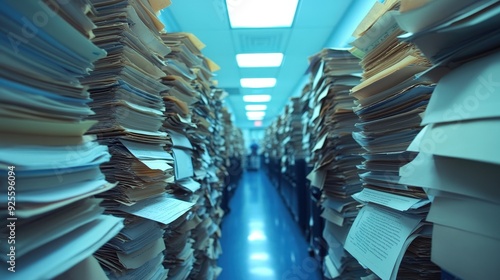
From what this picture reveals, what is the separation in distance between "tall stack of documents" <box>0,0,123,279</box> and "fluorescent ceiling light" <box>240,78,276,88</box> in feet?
14.5

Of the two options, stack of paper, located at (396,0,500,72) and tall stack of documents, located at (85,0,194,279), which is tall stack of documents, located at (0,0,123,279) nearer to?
tall stack of documents, located at (85,0,194,279)

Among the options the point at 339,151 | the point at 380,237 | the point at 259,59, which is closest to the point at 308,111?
the point at 339,151

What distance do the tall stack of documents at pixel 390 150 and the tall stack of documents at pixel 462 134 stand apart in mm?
123

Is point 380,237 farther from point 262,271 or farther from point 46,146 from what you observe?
point 262,271

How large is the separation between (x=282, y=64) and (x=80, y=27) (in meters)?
3.69

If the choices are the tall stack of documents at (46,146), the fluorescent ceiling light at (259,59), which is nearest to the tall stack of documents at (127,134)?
the tall stack of documents at (46,146)

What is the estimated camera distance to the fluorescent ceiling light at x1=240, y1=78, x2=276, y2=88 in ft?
15.7

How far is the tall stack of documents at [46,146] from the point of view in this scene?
343 mm

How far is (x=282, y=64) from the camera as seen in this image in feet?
12.8

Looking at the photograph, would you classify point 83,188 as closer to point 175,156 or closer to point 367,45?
point 175,156

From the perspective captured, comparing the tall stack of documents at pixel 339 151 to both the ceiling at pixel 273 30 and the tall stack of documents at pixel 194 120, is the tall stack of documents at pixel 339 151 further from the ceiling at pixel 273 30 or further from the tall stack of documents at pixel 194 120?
the ceiling at pixel 273 30

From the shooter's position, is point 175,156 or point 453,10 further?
point 175,156

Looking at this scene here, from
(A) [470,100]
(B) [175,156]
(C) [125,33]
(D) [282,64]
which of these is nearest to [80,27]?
(C) [125,33]

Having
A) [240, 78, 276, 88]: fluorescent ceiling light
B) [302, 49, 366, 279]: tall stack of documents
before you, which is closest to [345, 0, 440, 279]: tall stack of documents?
[302, 49, 366, 279]: tall stack of documents
